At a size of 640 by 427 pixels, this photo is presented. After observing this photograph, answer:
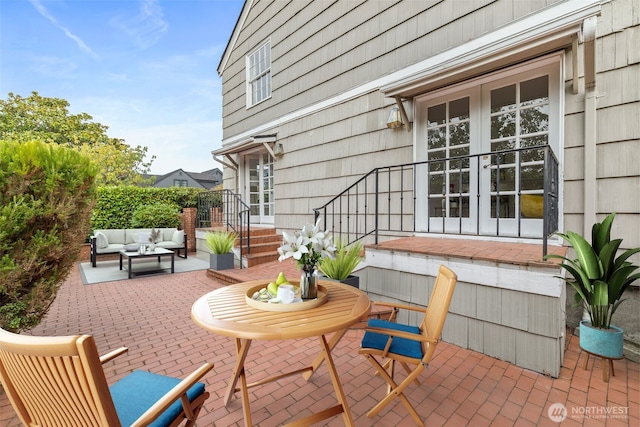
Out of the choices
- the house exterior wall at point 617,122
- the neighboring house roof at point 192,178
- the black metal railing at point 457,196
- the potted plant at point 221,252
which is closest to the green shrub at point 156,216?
the potted plant at point 221,252

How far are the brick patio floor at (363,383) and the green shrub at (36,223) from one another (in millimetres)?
758

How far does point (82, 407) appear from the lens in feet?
3.48

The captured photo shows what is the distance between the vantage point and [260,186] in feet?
26.2

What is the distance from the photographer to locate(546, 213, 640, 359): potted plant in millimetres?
2344

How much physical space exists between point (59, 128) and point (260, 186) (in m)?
15.9

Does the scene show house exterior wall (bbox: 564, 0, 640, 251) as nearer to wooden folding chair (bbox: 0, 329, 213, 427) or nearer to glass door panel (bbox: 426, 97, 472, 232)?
→ glass door panel (bbox: 426, 97, 472, 232)

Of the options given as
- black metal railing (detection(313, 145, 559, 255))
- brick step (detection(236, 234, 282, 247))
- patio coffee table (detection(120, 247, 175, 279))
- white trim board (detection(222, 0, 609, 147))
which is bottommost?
patio coffee table (detection(120, 247, 175, 279))

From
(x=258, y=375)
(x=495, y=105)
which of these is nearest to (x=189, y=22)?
(x=495, y=105)

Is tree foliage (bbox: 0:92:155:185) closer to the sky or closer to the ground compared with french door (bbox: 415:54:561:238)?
closer to the sky

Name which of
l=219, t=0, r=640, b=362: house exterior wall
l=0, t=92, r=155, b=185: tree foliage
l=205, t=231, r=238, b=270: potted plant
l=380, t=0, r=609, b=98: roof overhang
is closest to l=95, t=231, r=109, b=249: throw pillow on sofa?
l=205, t=231, r=238, b=270: potted plant

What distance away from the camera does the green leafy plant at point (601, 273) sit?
92.4 inches

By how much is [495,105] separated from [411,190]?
1.57 meters

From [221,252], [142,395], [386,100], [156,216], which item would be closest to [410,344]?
[142,395]

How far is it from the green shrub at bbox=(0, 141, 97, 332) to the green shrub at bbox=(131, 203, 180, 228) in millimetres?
6464
